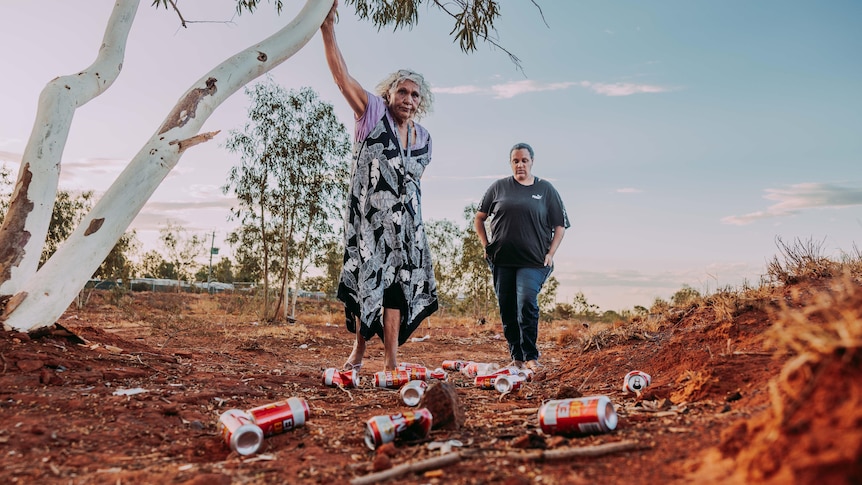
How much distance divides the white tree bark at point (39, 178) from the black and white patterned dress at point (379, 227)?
2408 millimetres

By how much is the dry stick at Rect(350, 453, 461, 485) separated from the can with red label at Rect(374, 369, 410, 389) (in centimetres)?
211

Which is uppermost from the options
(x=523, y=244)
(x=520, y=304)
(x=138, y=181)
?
(x=138, y=181)

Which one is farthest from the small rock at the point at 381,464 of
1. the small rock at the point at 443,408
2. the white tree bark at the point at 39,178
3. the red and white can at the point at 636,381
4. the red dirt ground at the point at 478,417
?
the white tree bark at the point at 39,178

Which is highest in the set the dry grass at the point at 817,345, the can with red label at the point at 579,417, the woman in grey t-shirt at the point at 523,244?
the woman in grey t-shirt at the point at 523,244

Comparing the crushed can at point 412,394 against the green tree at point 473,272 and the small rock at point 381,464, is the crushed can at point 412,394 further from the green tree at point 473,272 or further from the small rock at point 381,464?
the green tree at point 473,272

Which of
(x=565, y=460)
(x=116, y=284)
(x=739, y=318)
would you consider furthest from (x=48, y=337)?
(x=116, y=284)

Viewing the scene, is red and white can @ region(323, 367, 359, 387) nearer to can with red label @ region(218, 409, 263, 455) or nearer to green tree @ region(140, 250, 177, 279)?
can with red label @ region(218, 409, 263, 455)

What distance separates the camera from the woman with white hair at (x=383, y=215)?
447cm

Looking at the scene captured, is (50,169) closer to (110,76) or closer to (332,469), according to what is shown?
(110,76)

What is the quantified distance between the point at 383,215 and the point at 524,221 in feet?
4.80

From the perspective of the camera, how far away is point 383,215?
14.7ft

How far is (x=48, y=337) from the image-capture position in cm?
423

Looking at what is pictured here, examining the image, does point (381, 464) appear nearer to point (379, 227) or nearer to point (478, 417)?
point (478, 417)

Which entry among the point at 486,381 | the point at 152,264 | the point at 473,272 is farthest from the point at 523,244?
the point at 152,264
